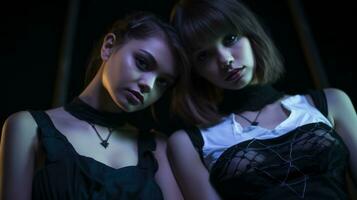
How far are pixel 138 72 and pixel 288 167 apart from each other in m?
0.46

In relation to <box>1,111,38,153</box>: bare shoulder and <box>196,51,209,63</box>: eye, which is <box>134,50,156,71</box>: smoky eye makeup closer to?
<box>196,51,209,63</box>: eye

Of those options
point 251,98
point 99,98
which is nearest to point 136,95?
point 99,98

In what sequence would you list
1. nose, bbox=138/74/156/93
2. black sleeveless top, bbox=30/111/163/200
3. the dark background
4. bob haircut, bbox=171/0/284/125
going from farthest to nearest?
1. the dark background
2. bob haircut, bbox=171/0/284/125
3. nose, bbox=138/74/156/93
4. black sleeveless top, bbox=30/111/163/200

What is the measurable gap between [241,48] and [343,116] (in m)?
0.35

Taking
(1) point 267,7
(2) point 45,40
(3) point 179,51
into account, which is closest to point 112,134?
(3) point 179,51

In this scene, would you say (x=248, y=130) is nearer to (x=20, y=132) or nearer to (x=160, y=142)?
(x=160, y=142)

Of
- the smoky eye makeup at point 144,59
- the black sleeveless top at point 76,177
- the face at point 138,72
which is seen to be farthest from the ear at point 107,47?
the black sleeveless top at point 76,177

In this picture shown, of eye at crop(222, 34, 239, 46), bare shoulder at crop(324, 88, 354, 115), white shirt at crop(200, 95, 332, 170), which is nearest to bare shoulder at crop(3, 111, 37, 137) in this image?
white shirt at crop(200, 95, 332, 170)

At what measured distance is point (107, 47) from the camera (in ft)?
4.23

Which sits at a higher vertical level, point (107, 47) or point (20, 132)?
point (107, 47)

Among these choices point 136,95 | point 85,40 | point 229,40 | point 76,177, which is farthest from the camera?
point 85,40

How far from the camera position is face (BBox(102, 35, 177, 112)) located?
3.83ft

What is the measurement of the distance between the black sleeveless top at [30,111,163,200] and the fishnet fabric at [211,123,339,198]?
0.22 m

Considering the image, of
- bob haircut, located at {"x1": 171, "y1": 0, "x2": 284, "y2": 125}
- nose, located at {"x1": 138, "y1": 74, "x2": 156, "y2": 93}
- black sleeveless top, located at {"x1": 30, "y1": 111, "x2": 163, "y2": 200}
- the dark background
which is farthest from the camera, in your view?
the dark background
